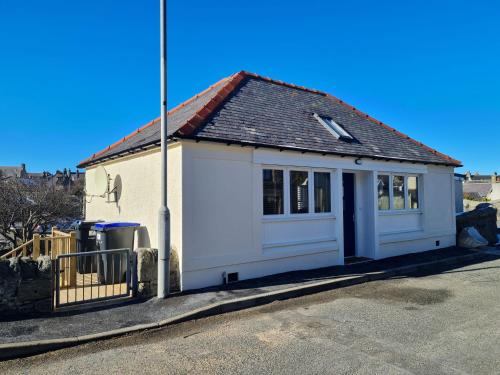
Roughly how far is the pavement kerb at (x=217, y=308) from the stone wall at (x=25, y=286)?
131cm

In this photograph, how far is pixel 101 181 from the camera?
11.1 m

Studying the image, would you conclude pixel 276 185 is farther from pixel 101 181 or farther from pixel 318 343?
pixel 101 181

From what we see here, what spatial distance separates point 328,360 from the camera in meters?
4.52

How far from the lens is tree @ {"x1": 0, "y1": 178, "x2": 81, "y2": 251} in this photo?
50.3 ft

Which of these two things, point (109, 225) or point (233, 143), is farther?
point (109, 225)

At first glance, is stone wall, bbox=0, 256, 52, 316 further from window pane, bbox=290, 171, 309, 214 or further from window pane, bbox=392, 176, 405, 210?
window pane, bbox=392, 176, 405, 210

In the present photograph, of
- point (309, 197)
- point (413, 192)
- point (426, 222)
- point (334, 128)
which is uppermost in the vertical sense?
point (334, 128)

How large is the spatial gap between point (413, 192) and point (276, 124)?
5.90 meters

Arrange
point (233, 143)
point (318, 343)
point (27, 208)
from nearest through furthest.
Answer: point (318, 343)
point (233, 143)
point (27, 208)

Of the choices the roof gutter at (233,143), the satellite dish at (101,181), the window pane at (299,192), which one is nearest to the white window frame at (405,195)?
the roof gutter at (233,143)

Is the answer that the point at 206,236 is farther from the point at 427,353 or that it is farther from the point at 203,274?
the point at 427,353

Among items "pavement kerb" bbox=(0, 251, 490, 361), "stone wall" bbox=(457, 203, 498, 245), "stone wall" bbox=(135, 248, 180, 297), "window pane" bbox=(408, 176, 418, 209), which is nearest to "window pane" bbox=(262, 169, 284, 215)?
"pavement kerb" bbox=(0, 251, 490, 361)

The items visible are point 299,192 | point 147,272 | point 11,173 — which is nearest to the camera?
point 147,272

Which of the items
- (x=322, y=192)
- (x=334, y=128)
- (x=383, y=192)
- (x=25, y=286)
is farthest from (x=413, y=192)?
(x=25, y=286)
